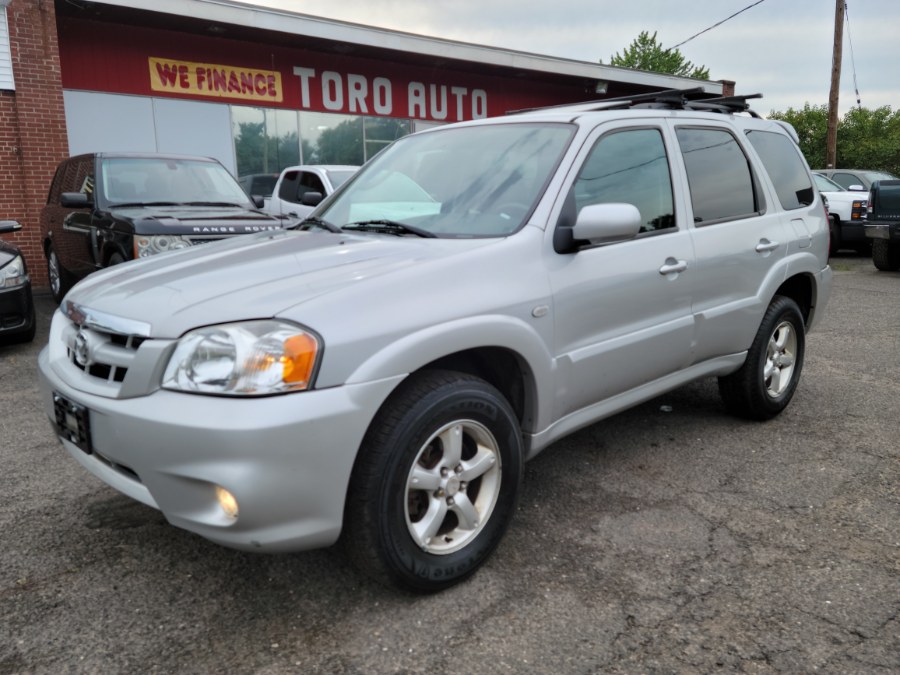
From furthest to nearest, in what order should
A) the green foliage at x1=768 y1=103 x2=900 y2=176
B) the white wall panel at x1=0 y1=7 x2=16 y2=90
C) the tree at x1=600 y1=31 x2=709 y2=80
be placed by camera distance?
1. the tree at x1=600 y1=31 x2=709 y2=80
2. the green foliage at x1=768 y1=103 x2=900 y2=176
3. the white wall panel at x1=0 y1=7 x2=16 y2=90

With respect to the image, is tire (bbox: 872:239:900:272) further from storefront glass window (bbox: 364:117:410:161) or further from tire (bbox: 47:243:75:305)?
tire (bbox: 47:243:75:305)

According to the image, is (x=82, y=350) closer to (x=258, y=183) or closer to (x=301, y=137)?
(x=258, y=183)

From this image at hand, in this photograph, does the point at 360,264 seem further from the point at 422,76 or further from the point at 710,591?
the point at 422,76

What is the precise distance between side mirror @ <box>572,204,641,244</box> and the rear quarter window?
1.89m

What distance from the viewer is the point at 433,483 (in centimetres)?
249

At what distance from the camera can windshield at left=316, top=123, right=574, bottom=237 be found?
3.00 m

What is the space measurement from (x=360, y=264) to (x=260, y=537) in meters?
0.98

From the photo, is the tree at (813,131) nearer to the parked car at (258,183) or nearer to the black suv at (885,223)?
the black suv at (885,223)

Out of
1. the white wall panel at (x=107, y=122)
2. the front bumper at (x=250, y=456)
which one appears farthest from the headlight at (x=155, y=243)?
the white wall panel at (x=107, y=122)

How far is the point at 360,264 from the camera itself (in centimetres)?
261

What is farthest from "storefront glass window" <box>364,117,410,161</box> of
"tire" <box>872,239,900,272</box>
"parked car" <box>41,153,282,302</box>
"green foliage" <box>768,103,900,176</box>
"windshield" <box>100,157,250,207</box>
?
"green foliage" <box>768,103,900,176</box>

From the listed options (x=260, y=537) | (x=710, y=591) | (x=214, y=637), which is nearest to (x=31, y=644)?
(x=214, y=637)

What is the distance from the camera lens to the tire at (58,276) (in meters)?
8.00

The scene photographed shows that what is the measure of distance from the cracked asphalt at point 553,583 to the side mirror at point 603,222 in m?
1.23
